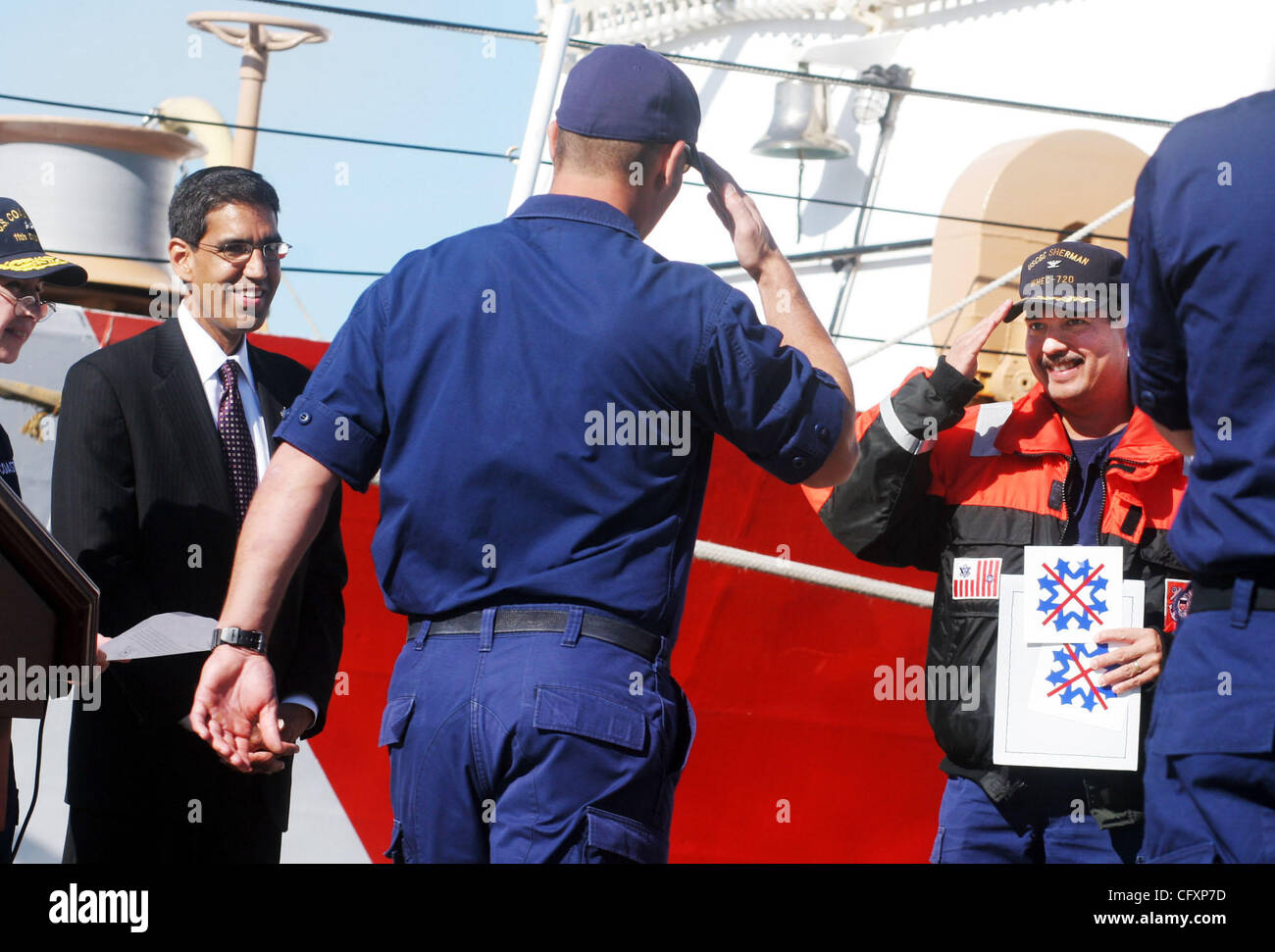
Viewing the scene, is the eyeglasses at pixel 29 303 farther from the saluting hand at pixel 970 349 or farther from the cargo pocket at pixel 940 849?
the cargo pocket at pixel 940 849

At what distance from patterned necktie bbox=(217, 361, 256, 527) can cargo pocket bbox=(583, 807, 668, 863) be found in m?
1.33

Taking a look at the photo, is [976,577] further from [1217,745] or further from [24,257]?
[24,257]

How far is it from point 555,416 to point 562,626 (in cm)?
31

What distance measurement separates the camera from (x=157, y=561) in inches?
117

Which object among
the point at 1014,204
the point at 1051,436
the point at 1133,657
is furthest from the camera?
the point at 1014,204

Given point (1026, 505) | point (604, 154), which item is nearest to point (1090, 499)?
point (1026, 505)

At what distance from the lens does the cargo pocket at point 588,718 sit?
2.04m

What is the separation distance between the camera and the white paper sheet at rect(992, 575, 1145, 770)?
2.98 metres

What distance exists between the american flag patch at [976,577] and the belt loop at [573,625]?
134 cm

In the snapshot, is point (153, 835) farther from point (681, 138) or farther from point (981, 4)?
point (981, 4)

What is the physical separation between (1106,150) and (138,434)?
15.0ft

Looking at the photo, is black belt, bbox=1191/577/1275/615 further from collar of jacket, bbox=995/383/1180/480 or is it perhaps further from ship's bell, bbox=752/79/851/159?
ship's bell, bbox=752/79/851/159
